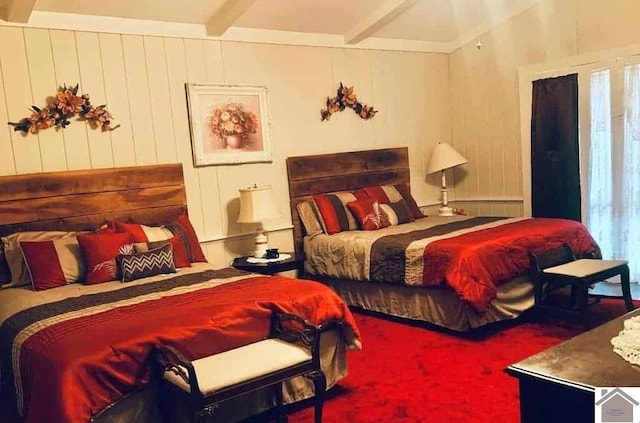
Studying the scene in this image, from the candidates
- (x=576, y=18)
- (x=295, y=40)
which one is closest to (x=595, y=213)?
(x=576, y=18)

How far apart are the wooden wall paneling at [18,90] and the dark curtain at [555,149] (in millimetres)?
4040

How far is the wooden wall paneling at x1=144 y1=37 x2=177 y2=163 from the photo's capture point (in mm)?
3992

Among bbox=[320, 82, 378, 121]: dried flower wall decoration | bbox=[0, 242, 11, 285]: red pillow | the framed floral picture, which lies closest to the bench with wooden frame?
bbox=[320, 82, 378, 121]: dried flower wall decoration

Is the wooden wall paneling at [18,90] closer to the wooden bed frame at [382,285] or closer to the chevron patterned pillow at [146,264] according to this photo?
the chevron patterned pillow at [146,264]

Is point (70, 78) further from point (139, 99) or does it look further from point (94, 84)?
point (139, 99)

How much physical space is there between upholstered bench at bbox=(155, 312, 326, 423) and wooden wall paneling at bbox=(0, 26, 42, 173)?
197cm

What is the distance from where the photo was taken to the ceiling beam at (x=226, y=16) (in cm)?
384

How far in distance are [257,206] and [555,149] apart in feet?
8.80

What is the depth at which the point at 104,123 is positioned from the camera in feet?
12.4

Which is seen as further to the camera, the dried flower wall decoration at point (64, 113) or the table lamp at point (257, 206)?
the table lamp at point (257, 206)

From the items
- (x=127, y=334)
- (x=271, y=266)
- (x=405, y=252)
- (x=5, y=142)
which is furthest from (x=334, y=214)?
(x=127, y=334)

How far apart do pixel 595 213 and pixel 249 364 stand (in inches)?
141

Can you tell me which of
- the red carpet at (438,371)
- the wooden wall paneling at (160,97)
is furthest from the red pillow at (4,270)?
the wooden wall paneling at (160,97)

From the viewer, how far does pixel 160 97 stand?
13.3 feet
